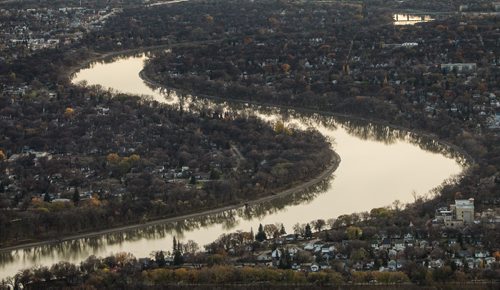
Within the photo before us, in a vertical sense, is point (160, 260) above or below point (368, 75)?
below

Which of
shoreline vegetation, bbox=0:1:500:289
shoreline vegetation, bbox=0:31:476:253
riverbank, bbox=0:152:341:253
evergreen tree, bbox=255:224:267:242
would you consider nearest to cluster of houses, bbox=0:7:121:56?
shoreline vegetation, bbox=0:1:500:289

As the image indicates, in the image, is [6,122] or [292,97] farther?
[292,97]

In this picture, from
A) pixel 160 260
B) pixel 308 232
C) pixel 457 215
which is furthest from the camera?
pixel 457 215

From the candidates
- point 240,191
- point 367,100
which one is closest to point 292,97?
point 367,100

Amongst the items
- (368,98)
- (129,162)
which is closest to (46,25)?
(368,98)

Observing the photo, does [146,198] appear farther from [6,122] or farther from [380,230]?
[6,122]

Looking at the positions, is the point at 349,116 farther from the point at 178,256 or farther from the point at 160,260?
the point at 160,260

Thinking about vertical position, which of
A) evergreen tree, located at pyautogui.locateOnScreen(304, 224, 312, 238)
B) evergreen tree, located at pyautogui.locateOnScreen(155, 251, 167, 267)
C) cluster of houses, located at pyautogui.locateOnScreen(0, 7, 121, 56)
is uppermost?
cluster of houses, located at pyautogui.locateOnScreen(0, 7, 121, 56)

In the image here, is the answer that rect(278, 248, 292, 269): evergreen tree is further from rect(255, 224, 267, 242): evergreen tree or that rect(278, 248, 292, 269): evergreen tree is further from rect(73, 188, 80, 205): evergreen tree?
rect(73, 188, 80, 205): evergreen tree

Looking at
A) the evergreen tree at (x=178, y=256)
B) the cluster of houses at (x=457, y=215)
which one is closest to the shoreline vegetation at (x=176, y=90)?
the evergreen tree at (x=178, y=256)
